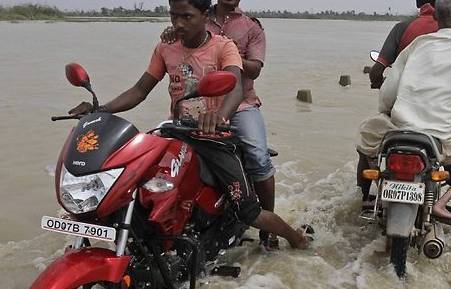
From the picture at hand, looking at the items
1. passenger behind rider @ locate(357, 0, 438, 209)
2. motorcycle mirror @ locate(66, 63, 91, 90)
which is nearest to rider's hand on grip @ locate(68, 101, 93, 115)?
motorcycle mirror @ locate(66, 63, 91, 90)

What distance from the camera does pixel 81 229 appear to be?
257cm

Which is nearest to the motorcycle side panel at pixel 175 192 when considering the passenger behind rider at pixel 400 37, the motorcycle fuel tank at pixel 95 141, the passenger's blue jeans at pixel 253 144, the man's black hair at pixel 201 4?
the motorcycle fuel tank at pixel 95 141

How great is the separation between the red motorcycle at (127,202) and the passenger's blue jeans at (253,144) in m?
0.59

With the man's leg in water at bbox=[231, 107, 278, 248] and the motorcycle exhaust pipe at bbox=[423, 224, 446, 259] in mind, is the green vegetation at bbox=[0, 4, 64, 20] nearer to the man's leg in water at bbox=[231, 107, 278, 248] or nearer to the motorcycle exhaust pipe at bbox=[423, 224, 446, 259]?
the man's leg in water at bbox=[231, 107, 278, 248]

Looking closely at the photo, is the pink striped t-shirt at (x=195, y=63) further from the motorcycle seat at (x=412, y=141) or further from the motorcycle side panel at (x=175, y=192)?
the motorcycle seat at (x=412, y=141)

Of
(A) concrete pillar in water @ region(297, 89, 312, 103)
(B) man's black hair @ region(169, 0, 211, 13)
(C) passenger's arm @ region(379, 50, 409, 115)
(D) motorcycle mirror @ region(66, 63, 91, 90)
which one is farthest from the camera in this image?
(A) concrete pillar in water @ region(297, 89, 312, 103)

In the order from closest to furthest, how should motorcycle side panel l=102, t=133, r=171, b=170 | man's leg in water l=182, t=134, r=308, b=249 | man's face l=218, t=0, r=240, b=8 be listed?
motorcycle side panel l=102, t=133, r=171, b=170, man's leg in water l=182, t=134, r=308, b=249, man's face l=218, t=0, r=240, b=8

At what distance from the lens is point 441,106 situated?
392cm

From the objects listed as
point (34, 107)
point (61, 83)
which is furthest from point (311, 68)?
point (34, 107)

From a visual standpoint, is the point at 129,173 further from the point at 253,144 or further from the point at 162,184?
the point at 253,144

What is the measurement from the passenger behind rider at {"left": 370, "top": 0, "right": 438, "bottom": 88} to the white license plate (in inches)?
125

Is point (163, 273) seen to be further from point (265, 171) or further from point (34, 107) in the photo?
point (34, 107)

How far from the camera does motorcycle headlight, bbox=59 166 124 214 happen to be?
2.53m

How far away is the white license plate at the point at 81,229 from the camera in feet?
8.36
